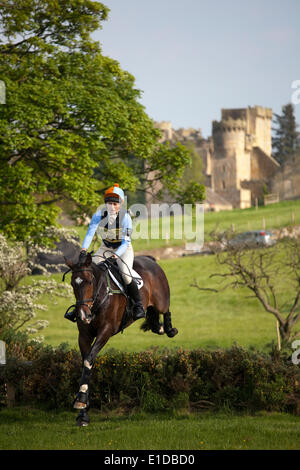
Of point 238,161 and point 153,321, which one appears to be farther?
point 238,161

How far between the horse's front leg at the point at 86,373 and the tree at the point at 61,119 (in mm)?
10090

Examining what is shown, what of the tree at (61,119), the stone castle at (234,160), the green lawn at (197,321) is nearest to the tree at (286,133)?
the stone castle at (234,160)

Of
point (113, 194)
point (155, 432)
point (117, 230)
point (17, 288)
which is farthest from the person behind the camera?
point (17, 288)

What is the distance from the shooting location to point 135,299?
9688 millimetres

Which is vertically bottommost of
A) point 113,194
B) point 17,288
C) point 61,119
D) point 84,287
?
point 17,288

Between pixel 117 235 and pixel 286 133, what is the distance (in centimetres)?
11074

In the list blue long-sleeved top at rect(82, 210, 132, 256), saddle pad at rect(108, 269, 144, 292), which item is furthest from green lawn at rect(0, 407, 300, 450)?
blue long-sleeved top at rect(82, 210, 132, 256)

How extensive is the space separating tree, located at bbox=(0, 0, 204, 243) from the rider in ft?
29.7

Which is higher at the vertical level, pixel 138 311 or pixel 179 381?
pixel 138 311

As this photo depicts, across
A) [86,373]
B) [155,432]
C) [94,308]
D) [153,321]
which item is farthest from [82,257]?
[155,432]

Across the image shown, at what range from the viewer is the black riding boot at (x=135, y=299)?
31.4 ft

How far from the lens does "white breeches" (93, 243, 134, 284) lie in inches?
376

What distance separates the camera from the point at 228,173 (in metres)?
109

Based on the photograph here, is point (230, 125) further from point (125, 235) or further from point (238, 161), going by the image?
point (125, 235)
